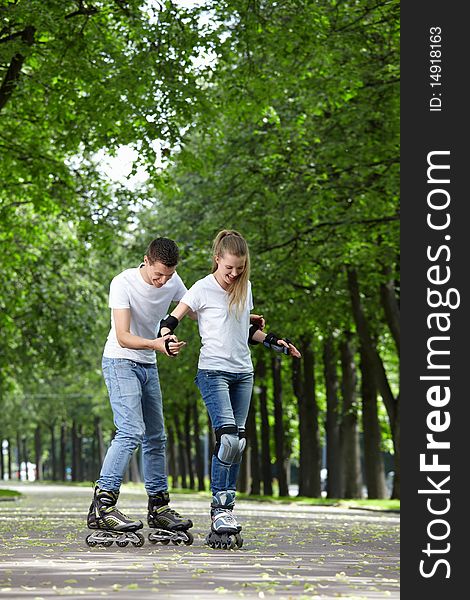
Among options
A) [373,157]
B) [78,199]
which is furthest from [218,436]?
[78,199]

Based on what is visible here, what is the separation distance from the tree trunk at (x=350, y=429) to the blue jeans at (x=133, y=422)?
22.9 meters

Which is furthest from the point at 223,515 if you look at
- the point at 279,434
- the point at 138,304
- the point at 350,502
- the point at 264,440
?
the point at 264,440

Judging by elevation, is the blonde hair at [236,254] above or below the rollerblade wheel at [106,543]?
above

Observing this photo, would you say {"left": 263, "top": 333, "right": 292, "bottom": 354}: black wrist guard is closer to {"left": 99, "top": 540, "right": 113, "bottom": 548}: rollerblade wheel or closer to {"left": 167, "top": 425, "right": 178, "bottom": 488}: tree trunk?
{"left": 99, "top": 540, "right": 113, "bottom": 548}: rollerblade wheel

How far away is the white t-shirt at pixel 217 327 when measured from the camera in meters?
9.50

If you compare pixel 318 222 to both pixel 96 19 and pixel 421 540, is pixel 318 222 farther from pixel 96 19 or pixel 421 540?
pixel 421 540

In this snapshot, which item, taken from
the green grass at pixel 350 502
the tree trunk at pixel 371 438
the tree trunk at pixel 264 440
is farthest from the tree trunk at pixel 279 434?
the tree trunk at pixel 371 438

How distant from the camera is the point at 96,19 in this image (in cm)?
1895

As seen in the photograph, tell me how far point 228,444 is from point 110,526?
103 centimetres

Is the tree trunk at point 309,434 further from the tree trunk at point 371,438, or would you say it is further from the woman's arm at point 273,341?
the woman's arm at point 273,341

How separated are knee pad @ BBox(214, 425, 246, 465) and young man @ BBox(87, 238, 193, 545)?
598 millimetres

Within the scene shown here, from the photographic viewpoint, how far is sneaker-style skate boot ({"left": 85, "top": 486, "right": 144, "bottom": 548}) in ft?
30.2

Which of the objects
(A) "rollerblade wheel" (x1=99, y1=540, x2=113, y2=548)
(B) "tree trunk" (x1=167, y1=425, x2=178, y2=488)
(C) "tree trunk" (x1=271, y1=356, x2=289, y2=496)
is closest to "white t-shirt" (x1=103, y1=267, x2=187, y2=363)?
(A) "rollerblade wheel" (x1=99, y1=540, x2=113, y2=548)

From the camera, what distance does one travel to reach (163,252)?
9438mm
